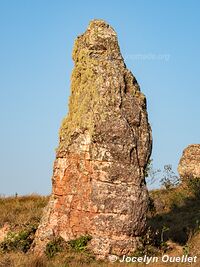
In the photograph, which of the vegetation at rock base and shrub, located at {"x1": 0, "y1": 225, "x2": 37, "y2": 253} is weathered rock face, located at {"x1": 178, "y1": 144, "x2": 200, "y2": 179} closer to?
the vegetation at rock base

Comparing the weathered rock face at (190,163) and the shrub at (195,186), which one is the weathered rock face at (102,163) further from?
the weathered rock face at (190,163)

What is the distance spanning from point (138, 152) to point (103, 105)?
1560 mm

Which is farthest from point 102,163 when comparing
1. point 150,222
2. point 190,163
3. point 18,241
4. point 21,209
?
point 190,163

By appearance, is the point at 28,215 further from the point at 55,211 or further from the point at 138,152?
the point at 138,152

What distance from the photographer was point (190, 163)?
88.7 ft

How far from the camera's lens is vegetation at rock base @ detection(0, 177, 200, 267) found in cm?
1147

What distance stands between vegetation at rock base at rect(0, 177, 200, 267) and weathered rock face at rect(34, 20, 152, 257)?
0.43 meters

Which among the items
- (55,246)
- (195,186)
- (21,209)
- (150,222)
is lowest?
(55,246)

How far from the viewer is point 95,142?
12484 mm

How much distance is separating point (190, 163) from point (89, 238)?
15.8 metres

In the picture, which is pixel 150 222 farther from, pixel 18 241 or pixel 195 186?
pixel 195 186

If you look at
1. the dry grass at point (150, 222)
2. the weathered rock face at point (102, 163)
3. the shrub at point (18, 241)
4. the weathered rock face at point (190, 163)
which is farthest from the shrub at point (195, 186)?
the shrub at point (18, 241)

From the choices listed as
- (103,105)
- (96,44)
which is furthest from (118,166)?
(96,44)

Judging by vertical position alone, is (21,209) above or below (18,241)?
above
